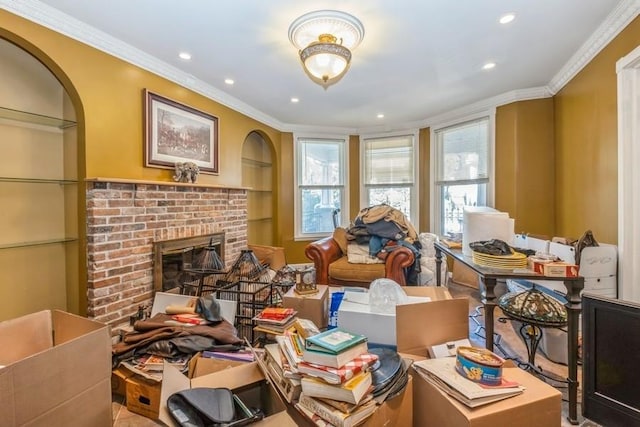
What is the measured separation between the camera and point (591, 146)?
2.73 metres

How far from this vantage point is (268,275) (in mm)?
3078

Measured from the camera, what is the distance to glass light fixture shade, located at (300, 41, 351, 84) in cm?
212

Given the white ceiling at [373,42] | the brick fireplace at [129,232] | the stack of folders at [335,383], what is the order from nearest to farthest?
1. the stack of folders at [335,383]
2. the white ceiling at [373,42]
3. the brick fireplace at [129,232]

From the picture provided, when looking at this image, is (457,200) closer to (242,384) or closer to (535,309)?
(535,309)

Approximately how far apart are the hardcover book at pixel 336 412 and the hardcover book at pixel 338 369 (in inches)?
3.9

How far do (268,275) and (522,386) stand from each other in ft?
7.51

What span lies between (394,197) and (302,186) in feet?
5.33

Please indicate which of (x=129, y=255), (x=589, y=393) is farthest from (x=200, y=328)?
(x=589, y=393)

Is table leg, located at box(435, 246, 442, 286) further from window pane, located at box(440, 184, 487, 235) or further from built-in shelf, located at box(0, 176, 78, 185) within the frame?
built-in shelf, located at box(0, 176, 78, 185)

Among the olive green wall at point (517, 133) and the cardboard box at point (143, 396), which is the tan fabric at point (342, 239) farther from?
the cardboard box at point (143, 396)

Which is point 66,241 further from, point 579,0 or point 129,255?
point 579,0

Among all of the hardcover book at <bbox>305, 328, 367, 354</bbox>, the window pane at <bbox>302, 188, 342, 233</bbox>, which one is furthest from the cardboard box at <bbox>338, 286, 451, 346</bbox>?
the window pane at <bbox>302, 188, 342, 233</bbox>

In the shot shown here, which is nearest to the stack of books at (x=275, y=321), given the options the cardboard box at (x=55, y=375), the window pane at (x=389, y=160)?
the cardboard box at (x=55, y=375)

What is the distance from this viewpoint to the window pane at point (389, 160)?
16.8 ft
